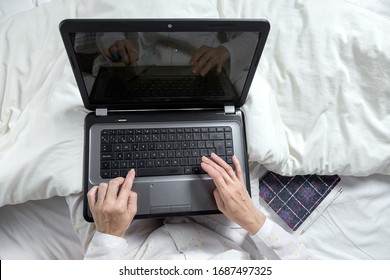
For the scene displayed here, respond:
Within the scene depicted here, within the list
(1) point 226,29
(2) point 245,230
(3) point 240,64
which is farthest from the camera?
(2) point 245,230

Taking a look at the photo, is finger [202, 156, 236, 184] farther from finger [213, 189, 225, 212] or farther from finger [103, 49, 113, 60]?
finger [103, 49, 113, 60]

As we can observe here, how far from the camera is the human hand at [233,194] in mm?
765

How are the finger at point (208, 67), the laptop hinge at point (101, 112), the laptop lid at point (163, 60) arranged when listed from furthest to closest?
the laptop hinge at point (101, 112) < the finger at point (208, 67) < the laptop lid at point (163, 60)

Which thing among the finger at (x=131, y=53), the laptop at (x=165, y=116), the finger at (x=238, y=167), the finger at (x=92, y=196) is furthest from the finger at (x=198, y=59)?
the finger at (x=92, y=196)

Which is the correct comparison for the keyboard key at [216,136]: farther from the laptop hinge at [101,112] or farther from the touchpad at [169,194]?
the laptop hinge at [101,112]

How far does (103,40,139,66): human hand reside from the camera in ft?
2.14

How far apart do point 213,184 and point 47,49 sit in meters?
0.55

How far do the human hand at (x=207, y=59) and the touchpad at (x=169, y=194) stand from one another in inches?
10.1

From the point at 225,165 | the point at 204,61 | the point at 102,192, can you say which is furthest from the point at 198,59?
the point at 102,192

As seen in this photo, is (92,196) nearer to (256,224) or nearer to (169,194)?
(169,194)

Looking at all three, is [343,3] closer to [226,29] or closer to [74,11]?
[226,29]

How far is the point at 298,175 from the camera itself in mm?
921

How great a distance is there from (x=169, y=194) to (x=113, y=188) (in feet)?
0.41
